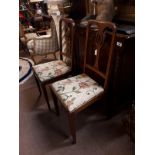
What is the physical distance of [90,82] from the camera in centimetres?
167

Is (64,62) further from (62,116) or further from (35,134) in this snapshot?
(35,134)

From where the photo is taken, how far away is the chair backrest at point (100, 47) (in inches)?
57.5

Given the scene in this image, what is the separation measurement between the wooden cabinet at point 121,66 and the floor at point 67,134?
0.21m

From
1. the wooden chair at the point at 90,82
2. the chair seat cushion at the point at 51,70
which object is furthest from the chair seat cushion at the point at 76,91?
the chair seat cushion at the point at 51,70

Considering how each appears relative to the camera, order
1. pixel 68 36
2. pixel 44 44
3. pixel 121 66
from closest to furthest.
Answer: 1. pixel 121 66
2. pixel 68 36
3. pixel 44 44

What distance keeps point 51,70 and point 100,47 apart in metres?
0.70

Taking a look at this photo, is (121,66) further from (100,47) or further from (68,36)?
A: (68,36)

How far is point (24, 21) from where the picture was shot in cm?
461

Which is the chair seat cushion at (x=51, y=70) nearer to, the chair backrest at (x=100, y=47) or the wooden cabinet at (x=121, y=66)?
the wooden cabinet at (x=121, y=66)

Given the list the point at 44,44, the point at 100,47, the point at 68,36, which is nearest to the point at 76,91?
the point at 100,47
